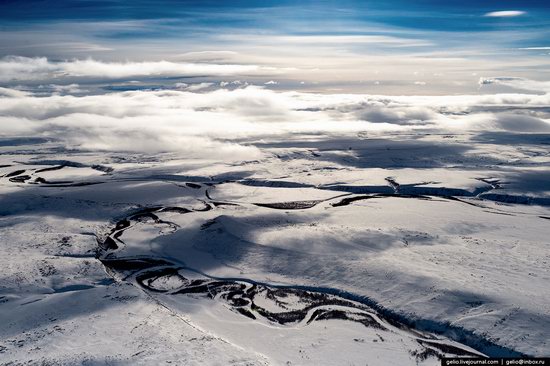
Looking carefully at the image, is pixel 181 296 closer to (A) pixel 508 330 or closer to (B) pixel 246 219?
(B) pixel 246 219

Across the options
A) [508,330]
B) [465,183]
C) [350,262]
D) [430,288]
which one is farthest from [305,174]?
[508,330]

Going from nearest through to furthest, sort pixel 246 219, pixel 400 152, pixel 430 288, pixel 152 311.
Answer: pixel 152 311, pixel 430 288, pixel 246 219, pixel 400 152

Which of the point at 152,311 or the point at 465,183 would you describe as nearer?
the point at 152,311

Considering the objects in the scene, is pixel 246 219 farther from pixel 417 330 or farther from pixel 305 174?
pixel 305 174

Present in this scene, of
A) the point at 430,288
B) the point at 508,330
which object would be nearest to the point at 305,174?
the point at 430,288

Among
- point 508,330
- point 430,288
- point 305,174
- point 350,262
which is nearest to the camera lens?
point 508,330

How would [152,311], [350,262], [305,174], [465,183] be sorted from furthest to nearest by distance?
[305,174] < [465,183] < [350,262] < [152,311]
